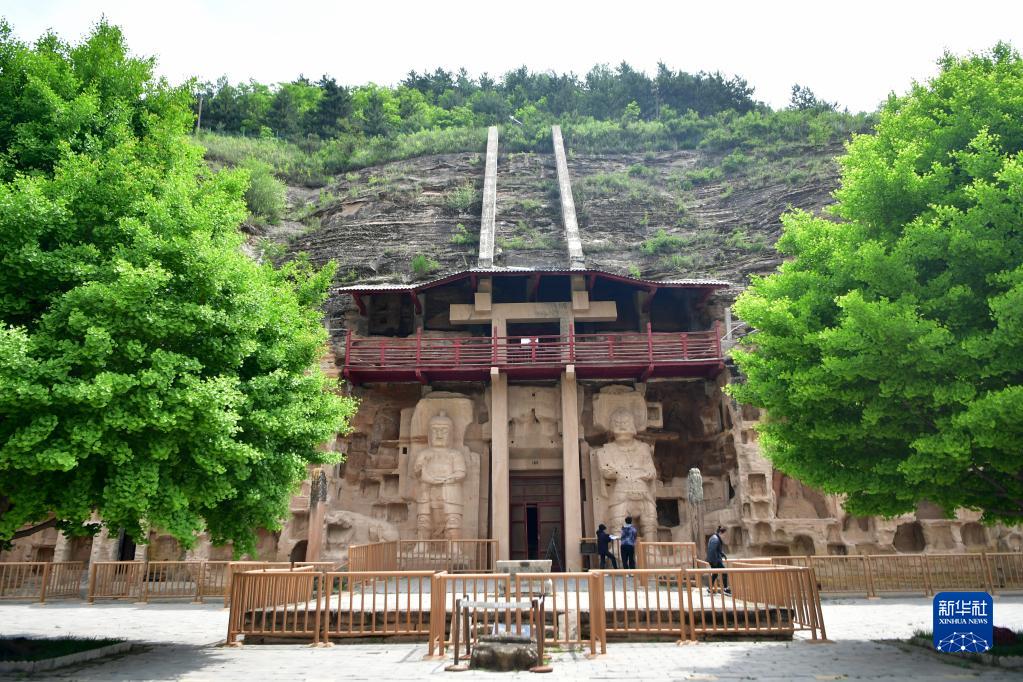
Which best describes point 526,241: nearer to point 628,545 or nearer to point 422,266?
point 422,266

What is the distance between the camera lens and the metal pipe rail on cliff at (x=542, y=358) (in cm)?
2339

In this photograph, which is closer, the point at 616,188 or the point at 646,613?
the point at 646,613

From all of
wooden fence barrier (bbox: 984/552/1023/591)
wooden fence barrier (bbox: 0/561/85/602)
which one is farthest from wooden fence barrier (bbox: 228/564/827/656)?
wooden fence barrier (bbox: 0/561/85/602)

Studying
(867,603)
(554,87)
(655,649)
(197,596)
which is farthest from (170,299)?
(554,87)

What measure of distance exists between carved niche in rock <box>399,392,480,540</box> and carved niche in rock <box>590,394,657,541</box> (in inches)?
168

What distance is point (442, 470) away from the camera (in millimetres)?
23234

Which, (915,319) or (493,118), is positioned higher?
(493,118)

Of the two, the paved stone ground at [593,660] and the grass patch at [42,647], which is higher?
the grass patch at [42,647]

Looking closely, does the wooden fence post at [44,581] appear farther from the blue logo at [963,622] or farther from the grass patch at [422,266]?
the blue logo at [963,622]

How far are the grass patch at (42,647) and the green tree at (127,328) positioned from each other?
159 cm

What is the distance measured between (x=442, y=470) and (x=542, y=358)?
16.3 feet

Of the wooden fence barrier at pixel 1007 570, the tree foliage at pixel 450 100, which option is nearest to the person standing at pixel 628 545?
the wooden fence barrier at pixel 1007 570

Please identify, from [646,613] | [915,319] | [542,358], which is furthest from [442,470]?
[915,319]

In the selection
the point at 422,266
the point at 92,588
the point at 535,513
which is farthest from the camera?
the point at 422,266
